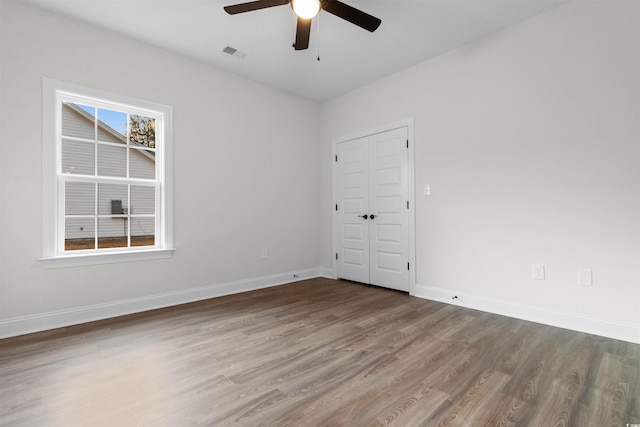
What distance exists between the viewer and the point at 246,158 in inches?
162

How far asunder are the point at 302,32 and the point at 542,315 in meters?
3.28

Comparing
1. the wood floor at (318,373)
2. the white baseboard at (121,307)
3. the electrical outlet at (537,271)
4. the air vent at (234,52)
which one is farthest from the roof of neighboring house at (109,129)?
the electrical outlet at (537,271)

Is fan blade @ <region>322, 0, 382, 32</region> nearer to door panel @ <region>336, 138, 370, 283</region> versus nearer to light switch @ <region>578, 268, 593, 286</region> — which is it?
door panel @ <region>336, 138, 370, 283</region>

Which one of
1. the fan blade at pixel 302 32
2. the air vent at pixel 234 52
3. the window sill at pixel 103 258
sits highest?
the air vent at pixel 234 52

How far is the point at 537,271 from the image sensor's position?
2852 mm

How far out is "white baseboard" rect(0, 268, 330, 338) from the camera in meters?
2.58

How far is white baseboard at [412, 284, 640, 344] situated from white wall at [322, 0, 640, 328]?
39mm

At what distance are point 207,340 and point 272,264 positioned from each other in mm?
1951

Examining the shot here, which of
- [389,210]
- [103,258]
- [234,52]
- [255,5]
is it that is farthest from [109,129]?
[389,210]

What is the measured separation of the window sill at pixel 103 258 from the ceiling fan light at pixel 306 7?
8.86ft

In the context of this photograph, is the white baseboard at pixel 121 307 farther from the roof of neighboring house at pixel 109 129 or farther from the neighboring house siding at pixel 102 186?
the roof of neighboring house at pixel 109 129

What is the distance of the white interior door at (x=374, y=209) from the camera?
3.96 metres

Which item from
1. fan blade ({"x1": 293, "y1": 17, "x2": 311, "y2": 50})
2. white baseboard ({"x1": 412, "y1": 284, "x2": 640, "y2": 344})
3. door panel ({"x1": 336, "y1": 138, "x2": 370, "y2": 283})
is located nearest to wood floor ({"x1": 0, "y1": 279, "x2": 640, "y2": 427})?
white baseboard ({"x1": 412, "y1": 284, "x2": 640, "y2": 344})

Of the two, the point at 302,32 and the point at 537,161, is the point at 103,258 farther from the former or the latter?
the point at 537,161
